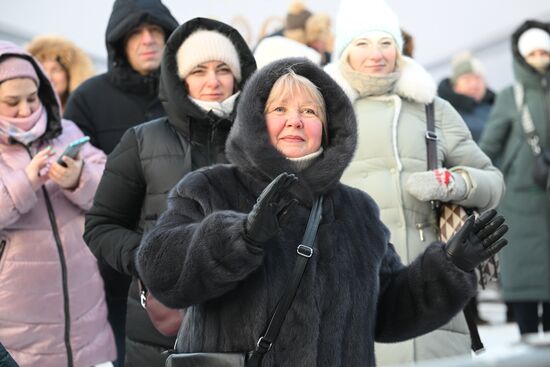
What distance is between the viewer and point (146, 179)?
15.1 feet

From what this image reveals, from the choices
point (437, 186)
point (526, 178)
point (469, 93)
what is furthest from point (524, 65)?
point (437, 186)

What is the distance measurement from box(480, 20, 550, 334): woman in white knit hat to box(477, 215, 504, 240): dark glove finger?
14.3 ft

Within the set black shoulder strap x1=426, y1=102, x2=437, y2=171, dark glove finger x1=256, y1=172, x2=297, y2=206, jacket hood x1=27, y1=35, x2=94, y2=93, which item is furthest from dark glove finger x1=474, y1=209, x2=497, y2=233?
jacket hood x1=27, y1=35, x2=94, y2=93

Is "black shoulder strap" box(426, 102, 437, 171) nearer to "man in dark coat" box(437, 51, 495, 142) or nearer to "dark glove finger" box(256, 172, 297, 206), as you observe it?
"dark glove finger" box(256, 172, 297, 206)

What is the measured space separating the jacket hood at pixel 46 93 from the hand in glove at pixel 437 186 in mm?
1592

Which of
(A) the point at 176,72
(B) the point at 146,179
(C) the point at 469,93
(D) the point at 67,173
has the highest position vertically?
(A) the point at 176,72

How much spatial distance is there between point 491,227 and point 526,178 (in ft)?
14.8

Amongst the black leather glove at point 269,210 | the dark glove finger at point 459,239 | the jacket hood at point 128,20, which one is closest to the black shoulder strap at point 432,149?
the dark glove finger at point 459,239

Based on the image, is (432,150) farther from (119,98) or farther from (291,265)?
(291,265)

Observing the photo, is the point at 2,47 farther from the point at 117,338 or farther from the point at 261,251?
the point at 261,251

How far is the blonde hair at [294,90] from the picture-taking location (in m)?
3.70

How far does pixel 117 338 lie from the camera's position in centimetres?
562

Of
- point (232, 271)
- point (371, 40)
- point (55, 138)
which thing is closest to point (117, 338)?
point (55, 138)

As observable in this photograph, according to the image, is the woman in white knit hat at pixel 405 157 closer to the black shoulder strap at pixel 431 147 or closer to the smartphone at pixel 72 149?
the black shoulder strap at pixel 431 147
